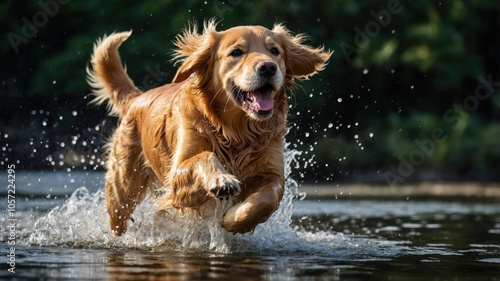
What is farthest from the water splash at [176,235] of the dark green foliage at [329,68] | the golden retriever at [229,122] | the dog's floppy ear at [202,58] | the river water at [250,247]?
the dark green foliage at [329,68]

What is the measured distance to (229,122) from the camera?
711cm

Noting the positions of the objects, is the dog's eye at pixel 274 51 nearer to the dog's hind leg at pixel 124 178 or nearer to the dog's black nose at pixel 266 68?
the dog's black nose at pixel 266 68

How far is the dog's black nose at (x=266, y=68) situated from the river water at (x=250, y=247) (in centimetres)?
101

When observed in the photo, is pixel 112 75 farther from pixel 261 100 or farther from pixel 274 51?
pixel 261 100

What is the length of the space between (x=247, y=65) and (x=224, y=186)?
0.86 meters

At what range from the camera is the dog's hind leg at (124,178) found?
26.9 feet

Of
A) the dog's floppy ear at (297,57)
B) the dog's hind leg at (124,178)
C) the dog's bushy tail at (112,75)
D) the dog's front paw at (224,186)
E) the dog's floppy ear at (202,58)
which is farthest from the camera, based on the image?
the dog's bushy tail at (112,75)

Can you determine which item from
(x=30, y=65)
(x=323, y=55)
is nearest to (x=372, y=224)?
(x=323, y=55)

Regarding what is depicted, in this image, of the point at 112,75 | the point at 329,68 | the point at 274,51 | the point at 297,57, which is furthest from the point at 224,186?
the point at 329,68

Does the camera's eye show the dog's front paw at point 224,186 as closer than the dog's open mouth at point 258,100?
Yes

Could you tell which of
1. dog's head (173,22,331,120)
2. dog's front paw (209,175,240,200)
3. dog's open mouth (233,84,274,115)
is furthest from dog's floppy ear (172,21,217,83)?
dog's front paw (209,175,240,200)

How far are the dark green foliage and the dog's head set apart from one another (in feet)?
41.1

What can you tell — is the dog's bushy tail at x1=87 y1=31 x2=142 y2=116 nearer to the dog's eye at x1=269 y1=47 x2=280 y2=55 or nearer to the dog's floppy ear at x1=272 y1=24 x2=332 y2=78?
the dog's floppy ear at x1=272 y1=24 x2=332 y2=78

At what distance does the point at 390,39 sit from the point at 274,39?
16171 millimetres
